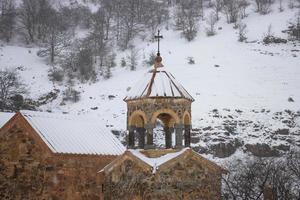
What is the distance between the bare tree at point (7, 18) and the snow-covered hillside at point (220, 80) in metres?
3.10

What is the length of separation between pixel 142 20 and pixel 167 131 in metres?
43.2

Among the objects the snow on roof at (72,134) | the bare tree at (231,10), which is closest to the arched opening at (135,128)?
the snow on roof at (72,134)

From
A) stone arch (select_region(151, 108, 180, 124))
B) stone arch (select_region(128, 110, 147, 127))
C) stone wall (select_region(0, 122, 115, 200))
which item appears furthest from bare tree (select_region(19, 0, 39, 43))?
stone arch (select_region(151, 108, 180, 124))

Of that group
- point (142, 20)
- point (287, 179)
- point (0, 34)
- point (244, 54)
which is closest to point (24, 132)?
point (287, 179)

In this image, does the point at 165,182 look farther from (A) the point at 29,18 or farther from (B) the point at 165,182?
(A) the point at 29,18

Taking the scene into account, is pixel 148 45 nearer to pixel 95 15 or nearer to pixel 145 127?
pixel 95 15

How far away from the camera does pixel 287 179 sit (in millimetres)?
21750

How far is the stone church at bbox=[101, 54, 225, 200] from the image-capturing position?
1227 centimetres

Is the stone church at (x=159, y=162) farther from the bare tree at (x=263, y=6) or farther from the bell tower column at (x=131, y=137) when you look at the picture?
the bare tree at (x=263, y=6)

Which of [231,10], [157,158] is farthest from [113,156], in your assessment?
[231,10]

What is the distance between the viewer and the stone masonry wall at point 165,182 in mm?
12219

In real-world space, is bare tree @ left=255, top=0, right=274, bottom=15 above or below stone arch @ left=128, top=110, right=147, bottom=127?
above

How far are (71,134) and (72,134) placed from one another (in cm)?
6

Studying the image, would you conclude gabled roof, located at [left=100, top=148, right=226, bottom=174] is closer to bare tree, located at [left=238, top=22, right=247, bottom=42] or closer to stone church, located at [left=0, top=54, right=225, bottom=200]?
stone church, located at [left=0, top=54, right=225, bottom=200]
